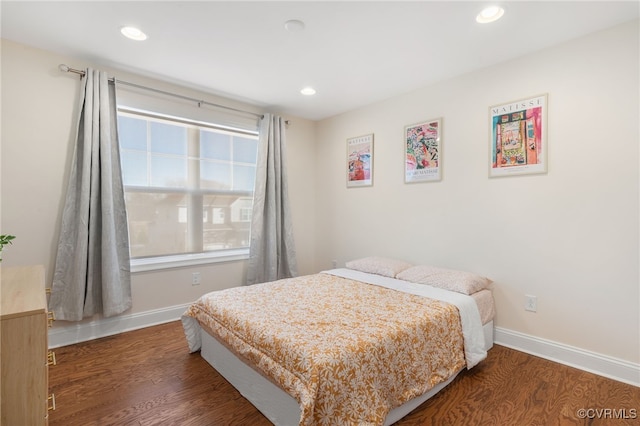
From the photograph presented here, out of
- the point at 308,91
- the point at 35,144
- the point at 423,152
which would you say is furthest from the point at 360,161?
the point at 35,144

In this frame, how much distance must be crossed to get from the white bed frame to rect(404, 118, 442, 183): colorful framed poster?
184 centimetres

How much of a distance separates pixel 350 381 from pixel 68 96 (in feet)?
10.1

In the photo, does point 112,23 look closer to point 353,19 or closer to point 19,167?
point 19,167

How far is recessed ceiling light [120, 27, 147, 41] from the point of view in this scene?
218cm

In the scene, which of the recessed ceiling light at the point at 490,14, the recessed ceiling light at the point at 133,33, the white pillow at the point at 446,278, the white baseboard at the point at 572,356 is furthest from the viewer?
the white pillow at the point at 446,278

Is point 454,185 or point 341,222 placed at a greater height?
point 454,185

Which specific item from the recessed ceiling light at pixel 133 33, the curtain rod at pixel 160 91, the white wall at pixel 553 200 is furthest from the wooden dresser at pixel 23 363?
the white wall at pixel 553 200

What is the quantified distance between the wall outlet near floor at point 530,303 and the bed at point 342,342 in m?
0.26

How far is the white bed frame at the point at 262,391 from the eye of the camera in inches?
62.2

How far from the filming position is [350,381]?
4.66ft

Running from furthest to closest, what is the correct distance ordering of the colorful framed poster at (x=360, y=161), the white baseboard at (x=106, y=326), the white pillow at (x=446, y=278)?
1. the colorful framed poster at (x=360, y=161)
2. the white baseboard at (x=106, y=326)
3. the white pillow at (x=446, y=278)

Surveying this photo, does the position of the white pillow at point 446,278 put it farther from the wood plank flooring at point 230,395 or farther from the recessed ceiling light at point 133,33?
the recessed ceiling light at point 133,33

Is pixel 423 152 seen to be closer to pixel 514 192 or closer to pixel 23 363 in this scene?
pixel 514 192

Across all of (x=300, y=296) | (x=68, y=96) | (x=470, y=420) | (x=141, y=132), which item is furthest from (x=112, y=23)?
(x=470, y=420)
